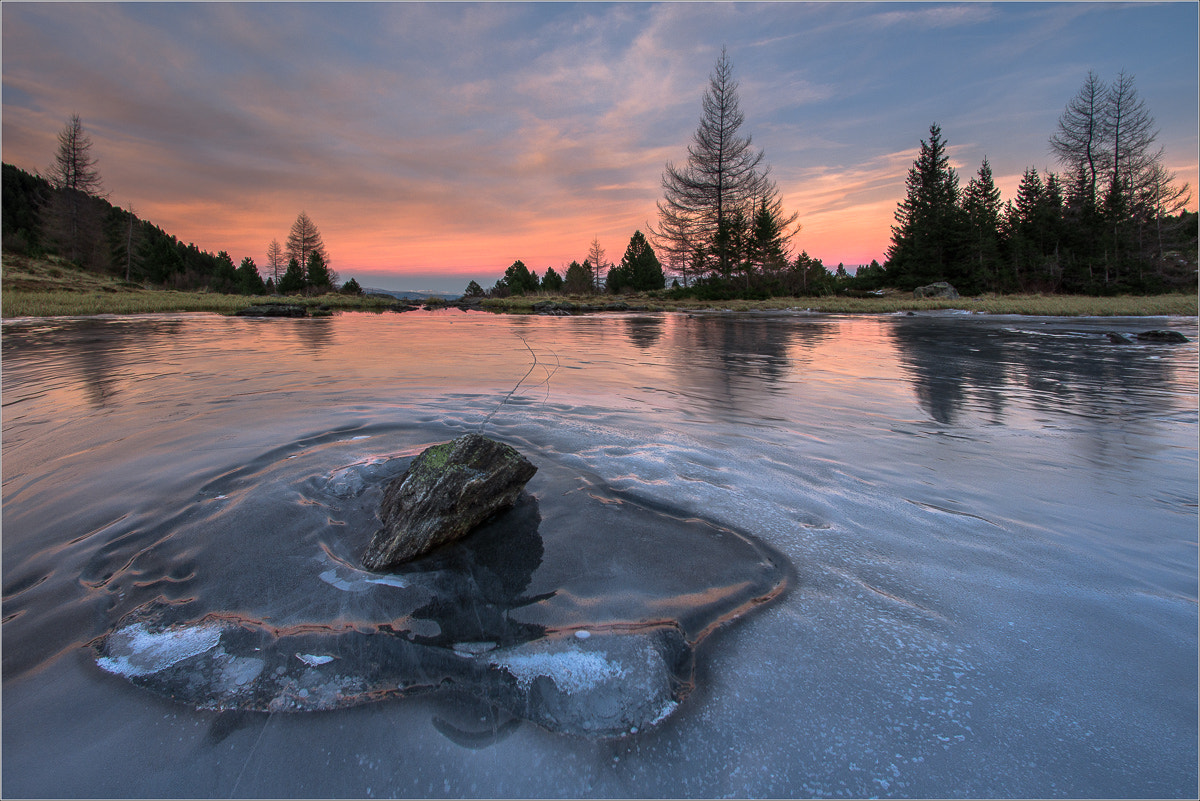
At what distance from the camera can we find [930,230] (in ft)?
113

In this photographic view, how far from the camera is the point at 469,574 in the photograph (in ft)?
7.19

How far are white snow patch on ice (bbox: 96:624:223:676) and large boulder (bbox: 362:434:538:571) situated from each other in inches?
24.2

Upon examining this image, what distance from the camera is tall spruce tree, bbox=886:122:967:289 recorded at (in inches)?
1350

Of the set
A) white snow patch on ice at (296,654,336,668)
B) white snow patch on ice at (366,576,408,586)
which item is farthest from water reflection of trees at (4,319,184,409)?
white snow patch on ice at (296,654,336,668)

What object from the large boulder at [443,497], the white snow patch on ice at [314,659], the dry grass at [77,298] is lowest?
the white snow patch on ice at [314,659]

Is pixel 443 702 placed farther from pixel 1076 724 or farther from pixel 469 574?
pixel 1076 724

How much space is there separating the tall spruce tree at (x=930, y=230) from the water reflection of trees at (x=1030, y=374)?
81.1 ft

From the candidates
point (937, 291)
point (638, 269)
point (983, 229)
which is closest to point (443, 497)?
point (937, 291)

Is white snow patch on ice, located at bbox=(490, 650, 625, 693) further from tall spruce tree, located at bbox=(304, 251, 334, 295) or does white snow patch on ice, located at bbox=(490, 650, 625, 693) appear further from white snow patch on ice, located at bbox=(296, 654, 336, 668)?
tall spruce tree, located at bbox=(304, 251, 334, 295)

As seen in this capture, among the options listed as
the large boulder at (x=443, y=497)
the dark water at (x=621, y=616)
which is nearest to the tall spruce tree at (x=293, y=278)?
the dark water at (x=621, y=616)

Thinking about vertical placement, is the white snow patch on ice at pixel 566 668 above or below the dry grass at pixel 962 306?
below

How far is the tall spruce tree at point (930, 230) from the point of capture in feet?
112

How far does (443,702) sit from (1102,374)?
34.3 feet

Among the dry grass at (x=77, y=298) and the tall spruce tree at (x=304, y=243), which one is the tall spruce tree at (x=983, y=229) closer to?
the dry grass at (x=77, y=298)
